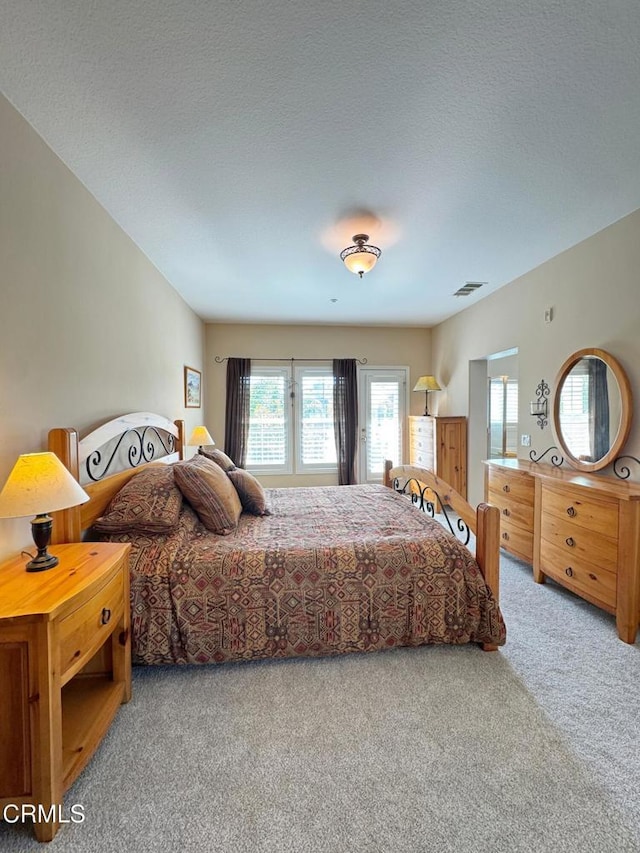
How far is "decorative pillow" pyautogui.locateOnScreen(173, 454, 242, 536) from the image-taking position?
2.29 meters

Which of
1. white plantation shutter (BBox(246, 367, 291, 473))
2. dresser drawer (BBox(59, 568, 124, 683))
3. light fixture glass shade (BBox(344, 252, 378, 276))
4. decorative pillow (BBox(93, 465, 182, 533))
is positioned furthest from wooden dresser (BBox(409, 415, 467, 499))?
dresser drawer (BBox(59, 568, 124, 683))

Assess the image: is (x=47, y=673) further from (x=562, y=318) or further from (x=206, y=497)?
(x=562, y=318)

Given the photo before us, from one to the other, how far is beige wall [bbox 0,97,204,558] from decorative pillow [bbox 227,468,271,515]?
0.97 m

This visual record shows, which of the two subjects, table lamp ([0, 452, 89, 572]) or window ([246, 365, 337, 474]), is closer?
table lamp ([0, 452, 89, 572])

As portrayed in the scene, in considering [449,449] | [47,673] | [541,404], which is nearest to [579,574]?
[541,404]

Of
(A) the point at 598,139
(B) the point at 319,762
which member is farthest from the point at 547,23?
(B) the point at 319,762

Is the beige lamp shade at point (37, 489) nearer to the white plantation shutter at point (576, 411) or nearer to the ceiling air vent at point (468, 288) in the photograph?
the white plantation shutter at point (576, 411)

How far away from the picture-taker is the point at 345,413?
17.5 ft

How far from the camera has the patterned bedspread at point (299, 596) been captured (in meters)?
1.87

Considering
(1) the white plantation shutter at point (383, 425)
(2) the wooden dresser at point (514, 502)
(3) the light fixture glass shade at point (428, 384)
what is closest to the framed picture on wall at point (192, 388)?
(1) the white plantation shutter at point (383, 425)

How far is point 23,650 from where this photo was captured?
1141mm

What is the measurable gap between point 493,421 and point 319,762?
19.5 ft

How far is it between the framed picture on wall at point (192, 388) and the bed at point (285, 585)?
197cm

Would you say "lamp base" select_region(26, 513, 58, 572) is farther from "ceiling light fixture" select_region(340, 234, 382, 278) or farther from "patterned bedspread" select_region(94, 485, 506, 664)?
"ceiling light fixture" select_region(340, 234, 382, 278)
